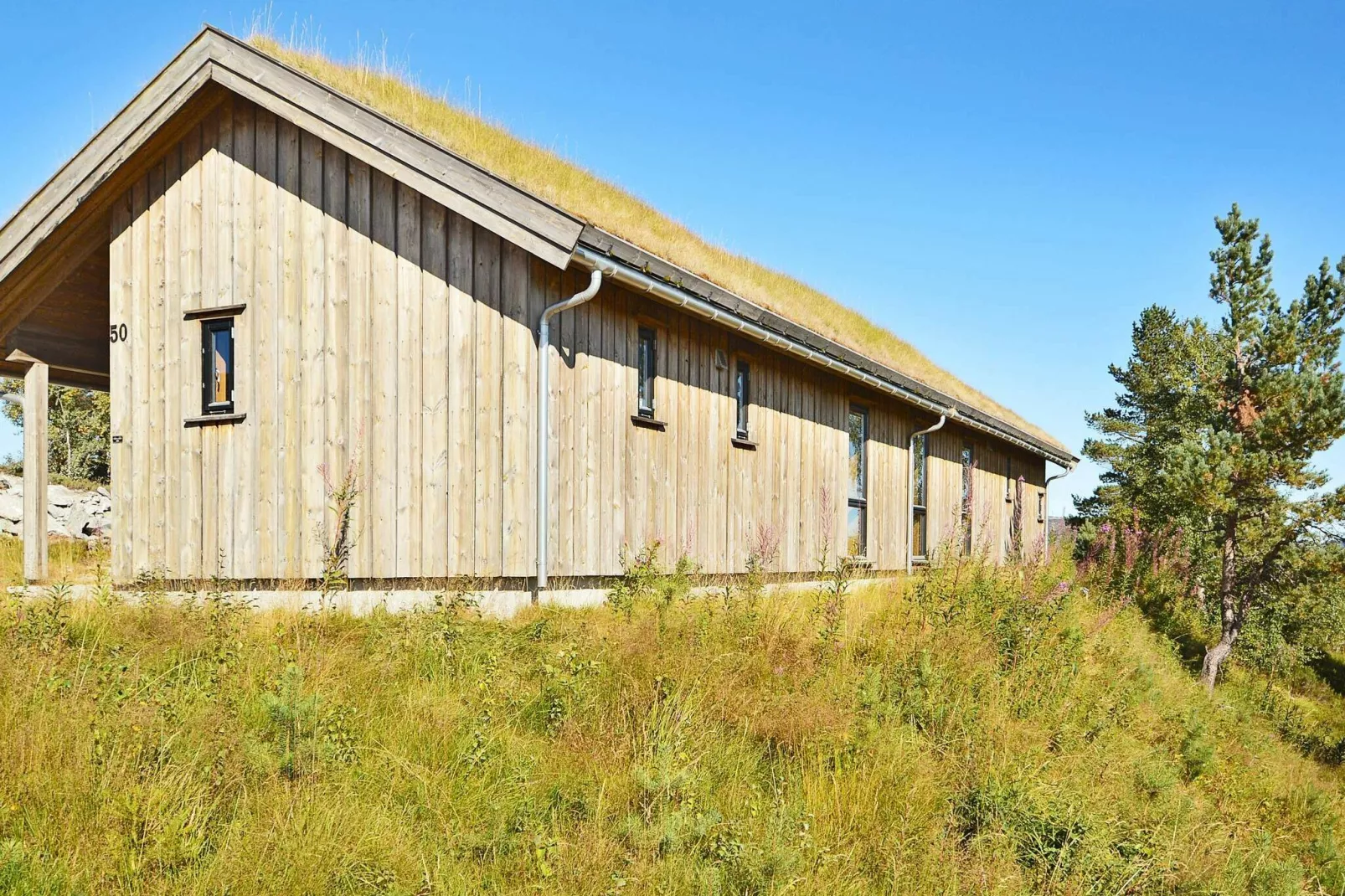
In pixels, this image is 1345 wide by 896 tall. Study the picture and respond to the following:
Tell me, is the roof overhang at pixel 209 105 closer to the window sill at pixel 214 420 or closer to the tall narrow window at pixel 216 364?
the tall narrow window at pixel 216 364

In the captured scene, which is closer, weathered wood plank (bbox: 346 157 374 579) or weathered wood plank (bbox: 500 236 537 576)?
weathered wood plank (bbox: 500 236 537 576)

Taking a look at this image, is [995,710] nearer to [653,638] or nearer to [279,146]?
[653,638]

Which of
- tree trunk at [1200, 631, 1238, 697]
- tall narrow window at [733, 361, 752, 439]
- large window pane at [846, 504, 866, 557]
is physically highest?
tall narrow window at [733, 361, 752, 439]

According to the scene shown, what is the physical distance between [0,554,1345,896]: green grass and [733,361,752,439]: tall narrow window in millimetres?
3397

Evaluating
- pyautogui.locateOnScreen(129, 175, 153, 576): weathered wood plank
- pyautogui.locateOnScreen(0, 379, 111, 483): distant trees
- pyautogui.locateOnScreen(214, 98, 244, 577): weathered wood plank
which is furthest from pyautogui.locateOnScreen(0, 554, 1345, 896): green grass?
pyautogui.locateOnScreen(0, 379, 111, 483): distant trees

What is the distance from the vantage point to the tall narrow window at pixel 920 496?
51.2 feet

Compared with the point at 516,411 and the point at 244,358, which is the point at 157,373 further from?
the point at 516,411

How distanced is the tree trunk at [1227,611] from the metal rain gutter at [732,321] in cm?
545

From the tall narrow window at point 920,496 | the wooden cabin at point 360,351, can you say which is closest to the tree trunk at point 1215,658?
the tall narrow window at point 920,496

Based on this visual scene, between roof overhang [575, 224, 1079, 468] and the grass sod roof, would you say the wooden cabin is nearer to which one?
roof overhang [575, 224, 1079, 468]

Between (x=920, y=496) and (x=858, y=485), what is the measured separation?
8.32ft

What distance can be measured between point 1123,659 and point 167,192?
436 inches

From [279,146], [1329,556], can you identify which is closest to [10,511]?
[279,146]

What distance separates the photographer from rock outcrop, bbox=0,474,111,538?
15.4 m
